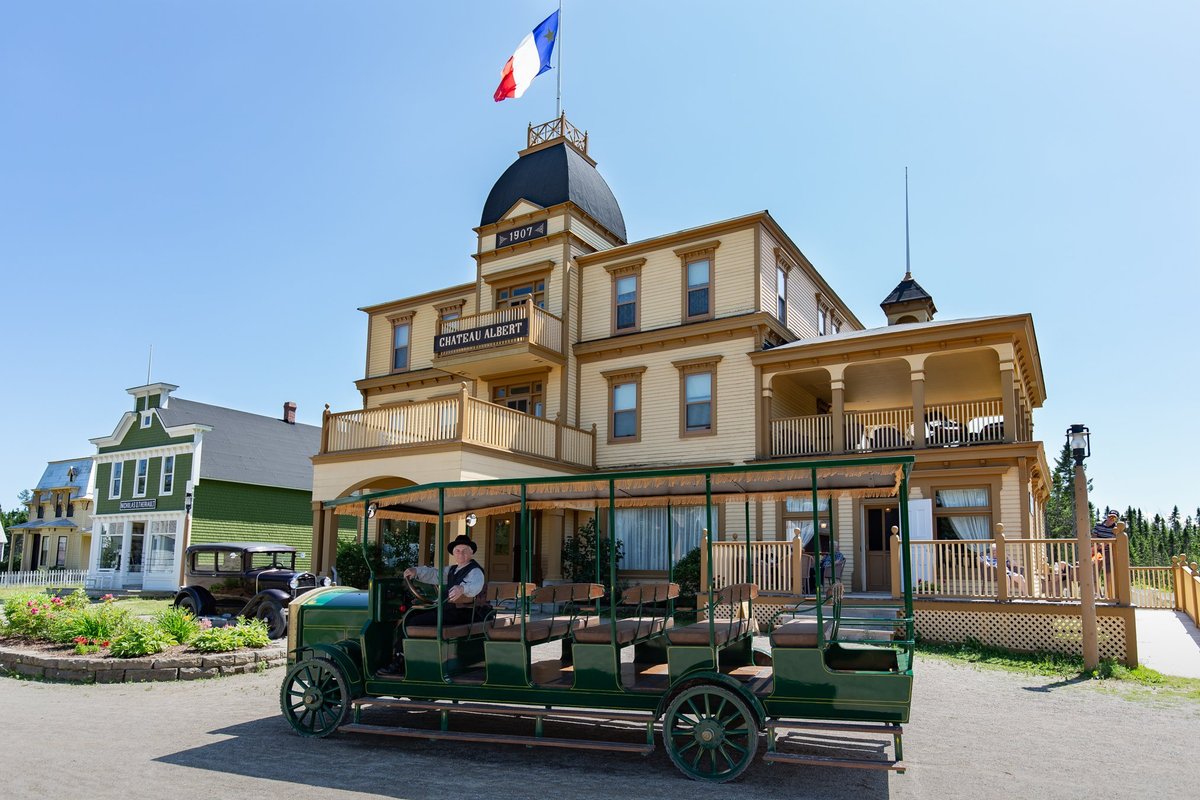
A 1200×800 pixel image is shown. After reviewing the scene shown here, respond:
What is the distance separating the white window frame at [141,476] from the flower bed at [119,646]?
25097 millimetres

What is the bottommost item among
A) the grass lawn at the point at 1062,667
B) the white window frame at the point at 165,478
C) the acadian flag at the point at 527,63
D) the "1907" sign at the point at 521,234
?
the grass lawn at the point at 1062,667

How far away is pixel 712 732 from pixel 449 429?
1344 centimetres

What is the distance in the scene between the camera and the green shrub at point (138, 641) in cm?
1178

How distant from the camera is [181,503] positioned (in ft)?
115

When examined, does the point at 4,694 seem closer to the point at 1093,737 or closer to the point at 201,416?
the point at 1093,737

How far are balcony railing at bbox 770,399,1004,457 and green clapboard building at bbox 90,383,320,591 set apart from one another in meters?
Result: 23.8

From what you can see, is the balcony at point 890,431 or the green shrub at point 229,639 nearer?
the green shrub at point 229,639

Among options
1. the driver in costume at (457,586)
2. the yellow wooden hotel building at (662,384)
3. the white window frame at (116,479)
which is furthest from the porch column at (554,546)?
the white window frame at (116,479)

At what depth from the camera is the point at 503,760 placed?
7.45m

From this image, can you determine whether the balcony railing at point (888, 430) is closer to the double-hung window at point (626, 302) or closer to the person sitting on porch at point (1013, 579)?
→ the person sitting on porch at point (1013, 579)

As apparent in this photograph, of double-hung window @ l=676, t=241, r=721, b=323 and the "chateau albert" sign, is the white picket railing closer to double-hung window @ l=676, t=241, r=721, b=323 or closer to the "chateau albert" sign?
the "chateau albert" sign

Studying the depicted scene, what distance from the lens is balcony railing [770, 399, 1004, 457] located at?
19.7m

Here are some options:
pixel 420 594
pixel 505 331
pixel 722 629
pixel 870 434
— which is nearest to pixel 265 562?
pixel 505 331

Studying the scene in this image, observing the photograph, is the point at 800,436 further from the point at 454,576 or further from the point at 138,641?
the point at 138,641
